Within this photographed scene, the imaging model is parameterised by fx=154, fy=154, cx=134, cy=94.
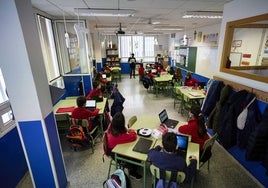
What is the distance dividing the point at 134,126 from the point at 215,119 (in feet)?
5.36

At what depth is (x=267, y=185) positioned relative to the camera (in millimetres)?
2318

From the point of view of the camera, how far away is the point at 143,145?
220 centimetres

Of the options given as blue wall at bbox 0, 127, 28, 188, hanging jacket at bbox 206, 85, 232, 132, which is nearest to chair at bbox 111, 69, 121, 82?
hanging jacket at bbox 206, 85, 232, 132

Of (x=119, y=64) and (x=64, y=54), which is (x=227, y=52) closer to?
(x=64, y=54)

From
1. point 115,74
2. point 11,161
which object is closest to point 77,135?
point 11,161

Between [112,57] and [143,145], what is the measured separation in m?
10.4

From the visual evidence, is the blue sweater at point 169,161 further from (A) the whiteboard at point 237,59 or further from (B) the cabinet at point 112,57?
(B) the cabinet at point 112,57

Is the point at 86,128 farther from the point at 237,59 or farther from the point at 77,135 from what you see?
the point at 237,59

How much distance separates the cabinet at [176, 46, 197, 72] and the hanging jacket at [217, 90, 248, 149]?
6.19 metres

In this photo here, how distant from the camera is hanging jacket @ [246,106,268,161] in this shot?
2.09 m

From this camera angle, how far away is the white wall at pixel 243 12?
2414mm

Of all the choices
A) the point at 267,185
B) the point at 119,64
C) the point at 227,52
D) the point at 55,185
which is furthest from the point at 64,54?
the point at 119,64

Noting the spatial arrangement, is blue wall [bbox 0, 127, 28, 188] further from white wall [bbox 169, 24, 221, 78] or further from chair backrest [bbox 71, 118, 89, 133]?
white wall [bbox 169, 24, 221, 78]

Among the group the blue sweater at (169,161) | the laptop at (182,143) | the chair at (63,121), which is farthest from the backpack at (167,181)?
the chair at (63,121)
